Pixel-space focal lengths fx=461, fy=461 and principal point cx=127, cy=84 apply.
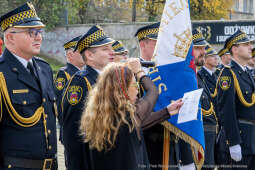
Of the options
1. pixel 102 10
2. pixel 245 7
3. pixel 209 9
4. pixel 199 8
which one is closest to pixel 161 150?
pixel 209 9

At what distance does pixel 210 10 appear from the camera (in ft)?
88.3

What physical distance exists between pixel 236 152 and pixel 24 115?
3.48 metres

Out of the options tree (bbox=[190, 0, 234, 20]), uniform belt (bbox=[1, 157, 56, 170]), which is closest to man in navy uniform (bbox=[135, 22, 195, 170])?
uniform belt (bbox=[1, 157, 56, 170])

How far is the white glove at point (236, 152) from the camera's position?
247 inches

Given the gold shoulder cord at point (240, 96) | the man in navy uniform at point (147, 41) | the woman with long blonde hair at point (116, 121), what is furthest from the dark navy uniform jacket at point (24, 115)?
the gold shoulder cord at point (240, 96)

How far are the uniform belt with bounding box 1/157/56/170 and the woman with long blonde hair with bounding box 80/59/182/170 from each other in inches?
24.6

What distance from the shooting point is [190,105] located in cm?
408

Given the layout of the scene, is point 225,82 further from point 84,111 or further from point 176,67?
point 84,111

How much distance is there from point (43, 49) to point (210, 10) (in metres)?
9.92

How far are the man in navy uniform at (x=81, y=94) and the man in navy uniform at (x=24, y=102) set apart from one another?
0.28 meters

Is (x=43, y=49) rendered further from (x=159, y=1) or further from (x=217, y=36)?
(x=217, y=36)

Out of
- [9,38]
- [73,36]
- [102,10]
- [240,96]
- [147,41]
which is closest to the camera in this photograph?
[9,38]

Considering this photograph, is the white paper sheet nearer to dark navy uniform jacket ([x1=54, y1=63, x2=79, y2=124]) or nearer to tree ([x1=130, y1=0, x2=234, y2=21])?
dark navy uniform jacket ([x1=54, y1=63, x2=79, y2=124])

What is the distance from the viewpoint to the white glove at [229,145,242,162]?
6285 millimetres
